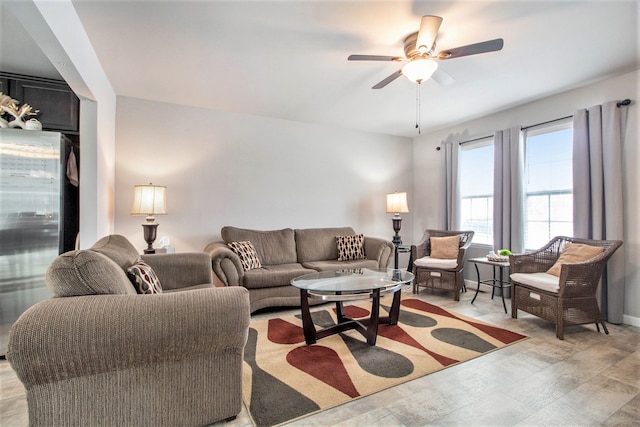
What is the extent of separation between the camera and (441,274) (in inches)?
153

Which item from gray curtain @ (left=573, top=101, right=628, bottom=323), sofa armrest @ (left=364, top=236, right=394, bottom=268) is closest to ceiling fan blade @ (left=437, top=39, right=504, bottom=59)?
gray curtain @ (left=573, top=101, right=628, bottom=323)

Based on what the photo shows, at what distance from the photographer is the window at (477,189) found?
4.41 metres

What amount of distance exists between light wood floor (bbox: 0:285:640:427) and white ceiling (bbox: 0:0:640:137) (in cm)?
247

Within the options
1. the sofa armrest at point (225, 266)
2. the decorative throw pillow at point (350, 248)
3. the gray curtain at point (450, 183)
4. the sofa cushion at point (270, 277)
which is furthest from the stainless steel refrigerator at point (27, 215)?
the gray curtain at point (450, 183)

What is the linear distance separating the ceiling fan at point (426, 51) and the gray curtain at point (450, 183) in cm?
243

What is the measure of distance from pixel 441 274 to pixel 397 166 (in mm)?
2291

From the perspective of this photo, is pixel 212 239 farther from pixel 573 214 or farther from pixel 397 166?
pixel 573 214

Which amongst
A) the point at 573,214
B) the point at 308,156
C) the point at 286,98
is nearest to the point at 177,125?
the point at 286,98

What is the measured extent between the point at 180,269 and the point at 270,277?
3.11 feet

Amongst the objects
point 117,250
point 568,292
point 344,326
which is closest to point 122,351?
point 117,250

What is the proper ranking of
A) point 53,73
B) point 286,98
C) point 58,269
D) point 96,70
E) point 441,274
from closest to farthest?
point 58,269, point 96,70, point 53,73, point 286,98, point 441,274

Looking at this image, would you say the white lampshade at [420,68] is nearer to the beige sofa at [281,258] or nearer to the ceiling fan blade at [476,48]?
the ceiling fan blade at [476,48]

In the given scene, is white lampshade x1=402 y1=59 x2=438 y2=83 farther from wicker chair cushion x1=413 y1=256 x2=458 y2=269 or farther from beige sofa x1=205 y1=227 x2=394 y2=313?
wicker chair cushion x1=413 y1=256 x2=458 y2=269

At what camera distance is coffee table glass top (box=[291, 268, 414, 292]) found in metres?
2.46
